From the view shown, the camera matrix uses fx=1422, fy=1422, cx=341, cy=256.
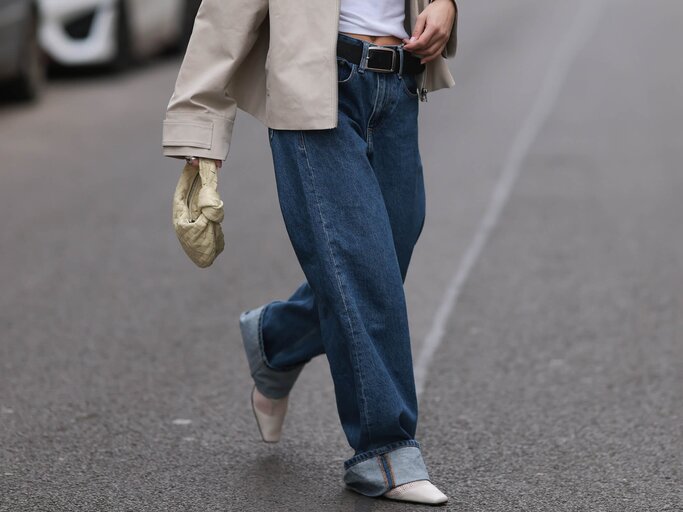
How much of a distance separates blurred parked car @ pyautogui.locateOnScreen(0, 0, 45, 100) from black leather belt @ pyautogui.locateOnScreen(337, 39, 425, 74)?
27.2ft

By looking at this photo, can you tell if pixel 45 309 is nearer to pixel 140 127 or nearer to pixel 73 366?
pixel 73 366

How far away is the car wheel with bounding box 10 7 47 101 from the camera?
12.2 meters

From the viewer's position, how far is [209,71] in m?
3.68

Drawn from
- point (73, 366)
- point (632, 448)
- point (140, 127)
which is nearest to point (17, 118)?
point (140, 127)

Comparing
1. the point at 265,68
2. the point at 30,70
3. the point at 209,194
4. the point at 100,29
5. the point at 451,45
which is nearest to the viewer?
the point at 209,194

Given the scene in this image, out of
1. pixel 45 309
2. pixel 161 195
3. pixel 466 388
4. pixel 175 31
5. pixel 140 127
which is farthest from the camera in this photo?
pixel 175 31

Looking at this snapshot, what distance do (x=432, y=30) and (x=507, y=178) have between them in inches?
235

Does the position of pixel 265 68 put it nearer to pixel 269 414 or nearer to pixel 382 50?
pixel 382 50

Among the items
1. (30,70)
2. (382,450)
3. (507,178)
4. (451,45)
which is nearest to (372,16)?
(451,45)

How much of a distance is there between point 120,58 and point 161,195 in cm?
614

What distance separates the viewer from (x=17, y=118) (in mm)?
12148

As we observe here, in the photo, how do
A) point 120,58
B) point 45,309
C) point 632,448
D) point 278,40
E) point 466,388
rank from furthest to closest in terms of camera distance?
Answer: point 120,58, point 45,309, point 466,388, point 632,448, point 278,40

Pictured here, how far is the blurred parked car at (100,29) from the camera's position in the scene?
1365cm

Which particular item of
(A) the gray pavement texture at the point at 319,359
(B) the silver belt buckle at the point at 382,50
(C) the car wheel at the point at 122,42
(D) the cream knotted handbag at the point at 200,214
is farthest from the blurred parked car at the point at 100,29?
(B) the silver belt buckle at the point at 382,50
